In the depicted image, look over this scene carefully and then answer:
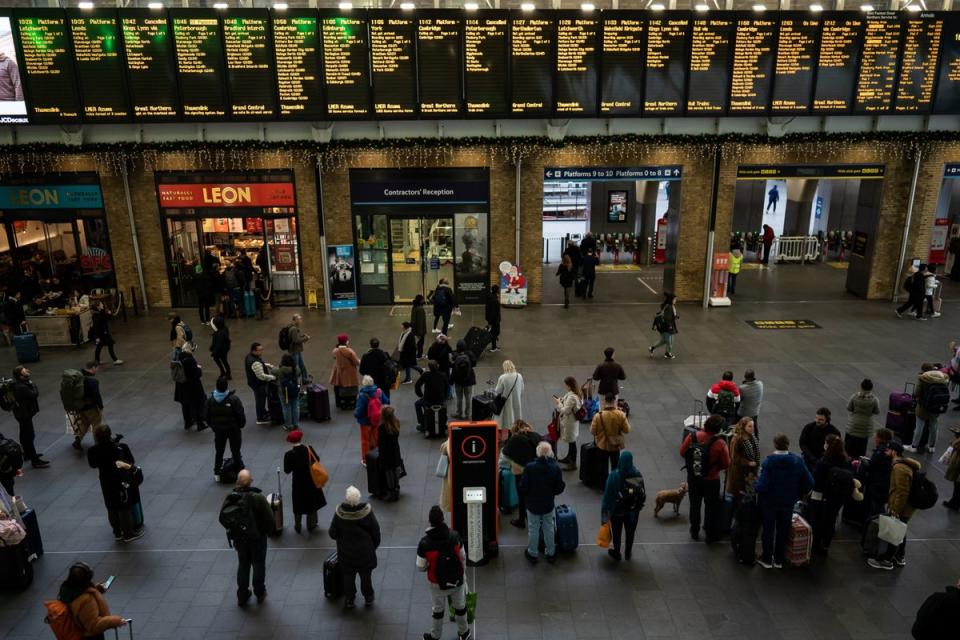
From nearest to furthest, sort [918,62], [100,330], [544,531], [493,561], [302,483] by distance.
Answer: [544,531]
[493,561]
[302,483]
[100,330]
[918,62]

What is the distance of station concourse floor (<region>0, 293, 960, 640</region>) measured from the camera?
7.32 metres

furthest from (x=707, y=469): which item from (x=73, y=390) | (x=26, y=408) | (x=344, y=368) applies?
(x=26, y=408)

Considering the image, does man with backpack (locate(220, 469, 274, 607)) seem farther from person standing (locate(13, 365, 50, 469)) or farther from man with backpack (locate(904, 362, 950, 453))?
man with backpack (locate(904, 362, 950, 453))

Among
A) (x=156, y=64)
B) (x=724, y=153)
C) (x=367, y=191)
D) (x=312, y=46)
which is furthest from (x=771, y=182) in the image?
(x=156, y=64)

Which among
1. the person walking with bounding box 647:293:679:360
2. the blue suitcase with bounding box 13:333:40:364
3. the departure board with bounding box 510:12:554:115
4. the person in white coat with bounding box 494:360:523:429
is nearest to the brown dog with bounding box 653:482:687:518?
the person in white coat with bounding box 494:360:523:429

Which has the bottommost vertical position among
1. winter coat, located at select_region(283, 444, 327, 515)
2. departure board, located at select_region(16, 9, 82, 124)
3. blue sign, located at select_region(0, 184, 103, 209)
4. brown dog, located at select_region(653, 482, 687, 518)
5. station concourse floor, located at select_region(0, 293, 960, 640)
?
station concourse floor, located at select_region(0, 293, 960, 640)

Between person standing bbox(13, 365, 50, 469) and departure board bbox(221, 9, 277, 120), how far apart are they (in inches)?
323

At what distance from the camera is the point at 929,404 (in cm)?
1023

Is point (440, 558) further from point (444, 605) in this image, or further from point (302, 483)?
point (302, 483)

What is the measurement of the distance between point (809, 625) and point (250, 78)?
48.5ft

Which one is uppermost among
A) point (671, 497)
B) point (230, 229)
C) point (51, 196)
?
point (51, 196)

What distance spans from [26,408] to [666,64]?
14167 millimetres

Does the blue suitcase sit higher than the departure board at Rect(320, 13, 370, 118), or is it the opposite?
the departure board at Rect(320, 13, 370, 118)

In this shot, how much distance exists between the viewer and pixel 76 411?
1082 centimetres
